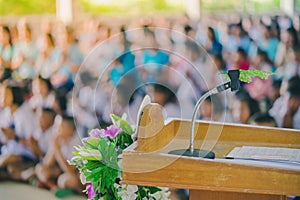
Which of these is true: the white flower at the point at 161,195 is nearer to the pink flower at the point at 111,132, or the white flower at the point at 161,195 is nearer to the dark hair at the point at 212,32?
the pink flower at the point at 111,132

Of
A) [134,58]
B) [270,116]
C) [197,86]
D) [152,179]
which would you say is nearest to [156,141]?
[152,179]

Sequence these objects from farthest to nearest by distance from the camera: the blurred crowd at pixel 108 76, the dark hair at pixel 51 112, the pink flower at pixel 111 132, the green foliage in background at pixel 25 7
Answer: the green foliage in background at pixel 25 7, the dark hair at pixel 51 112, the blurred crowd at pixel 108 76, the pink flower at pixel 111 132

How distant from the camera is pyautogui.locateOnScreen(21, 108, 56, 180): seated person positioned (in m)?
3.65

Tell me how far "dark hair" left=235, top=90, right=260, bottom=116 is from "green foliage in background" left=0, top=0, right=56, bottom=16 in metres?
1.57

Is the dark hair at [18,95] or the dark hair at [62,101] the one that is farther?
the dark hair at [18,95]

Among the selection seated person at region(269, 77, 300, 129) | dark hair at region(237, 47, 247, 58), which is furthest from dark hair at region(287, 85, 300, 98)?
dark hair at region(237, 47, 247, 58)

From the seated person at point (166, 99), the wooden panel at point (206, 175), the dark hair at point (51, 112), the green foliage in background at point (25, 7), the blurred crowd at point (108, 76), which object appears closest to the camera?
the wooden panel at point (206, 175)

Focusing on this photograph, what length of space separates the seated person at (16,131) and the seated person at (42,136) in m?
0.05

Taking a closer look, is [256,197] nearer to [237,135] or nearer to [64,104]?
[237,135]

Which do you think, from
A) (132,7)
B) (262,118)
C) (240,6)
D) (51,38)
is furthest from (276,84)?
(51,38)

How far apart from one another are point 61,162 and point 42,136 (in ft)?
0.79

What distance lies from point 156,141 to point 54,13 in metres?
2.53

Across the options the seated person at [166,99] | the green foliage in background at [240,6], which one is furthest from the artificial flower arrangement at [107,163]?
the green foliage in background at [240,6]

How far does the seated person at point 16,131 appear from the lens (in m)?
3.76
